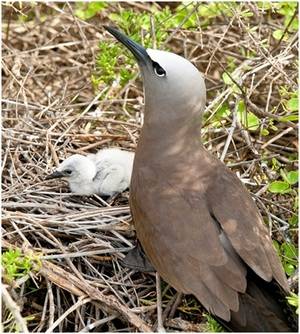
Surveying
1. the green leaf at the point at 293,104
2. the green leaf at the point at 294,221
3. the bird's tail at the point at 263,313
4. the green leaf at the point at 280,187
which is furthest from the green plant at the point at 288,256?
the green leaf at the point at 293,104

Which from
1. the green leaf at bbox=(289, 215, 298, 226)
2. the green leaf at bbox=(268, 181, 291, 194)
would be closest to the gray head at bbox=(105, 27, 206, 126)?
the green leaf at bbox=(268, 181, 291, 194)

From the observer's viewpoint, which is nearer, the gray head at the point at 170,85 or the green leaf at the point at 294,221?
the gray head at the point at 170,85

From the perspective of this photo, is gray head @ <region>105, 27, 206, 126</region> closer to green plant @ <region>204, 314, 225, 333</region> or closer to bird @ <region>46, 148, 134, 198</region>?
bird @ <region>46, 148, 134, 198</region>

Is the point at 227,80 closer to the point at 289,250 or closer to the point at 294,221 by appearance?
the point at 294,221

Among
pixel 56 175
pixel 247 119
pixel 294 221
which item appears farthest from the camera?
pixel 247 119

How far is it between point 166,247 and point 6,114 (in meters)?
1.63

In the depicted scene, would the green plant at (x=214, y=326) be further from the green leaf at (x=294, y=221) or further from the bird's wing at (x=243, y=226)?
the green leaf at (x=294, y=221)

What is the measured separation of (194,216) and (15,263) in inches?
28.9

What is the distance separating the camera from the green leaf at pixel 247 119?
4.66m

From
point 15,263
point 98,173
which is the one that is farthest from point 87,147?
point 15,263

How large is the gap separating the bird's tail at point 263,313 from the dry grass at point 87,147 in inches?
10.2

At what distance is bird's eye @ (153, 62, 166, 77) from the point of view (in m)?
3.96

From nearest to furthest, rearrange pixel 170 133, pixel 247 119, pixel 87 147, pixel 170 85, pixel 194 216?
pixel 194 216
pixel 170 85
pixel 170 133
pixel 247 119
pixel 87 147

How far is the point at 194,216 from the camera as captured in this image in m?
3.85
